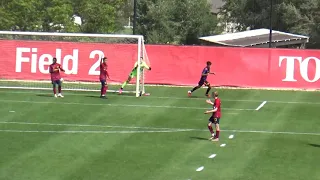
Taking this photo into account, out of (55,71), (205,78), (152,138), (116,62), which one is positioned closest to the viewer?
(152,138)

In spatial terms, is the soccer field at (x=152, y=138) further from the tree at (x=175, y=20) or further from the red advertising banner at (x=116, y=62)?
the tree at (x=175, y=20)

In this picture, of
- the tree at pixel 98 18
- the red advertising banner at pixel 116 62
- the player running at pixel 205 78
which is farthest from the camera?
the tree at pixel 98 18

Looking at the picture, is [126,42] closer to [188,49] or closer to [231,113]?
[188,49]

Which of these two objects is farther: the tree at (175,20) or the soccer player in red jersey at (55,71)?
the tree at (175,20)

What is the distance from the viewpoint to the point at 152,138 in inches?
908

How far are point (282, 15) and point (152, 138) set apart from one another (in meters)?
39.6

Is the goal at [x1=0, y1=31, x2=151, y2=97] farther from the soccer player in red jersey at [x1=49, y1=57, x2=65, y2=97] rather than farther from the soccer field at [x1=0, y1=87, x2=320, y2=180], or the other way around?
the soccer player in red jersey at [x1=49, y1=57, x2=65, y2=97]

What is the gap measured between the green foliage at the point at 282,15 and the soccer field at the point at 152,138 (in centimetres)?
2488

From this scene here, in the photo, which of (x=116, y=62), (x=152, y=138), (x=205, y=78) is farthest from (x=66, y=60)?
(x=152, y=138)

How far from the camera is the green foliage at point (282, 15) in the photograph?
58.1 metres

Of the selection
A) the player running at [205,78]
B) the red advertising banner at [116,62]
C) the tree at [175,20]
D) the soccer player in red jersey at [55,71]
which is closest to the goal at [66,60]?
the red advertising banner at [116,62]

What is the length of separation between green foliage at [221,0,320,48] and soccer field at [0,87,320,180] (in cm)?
2488

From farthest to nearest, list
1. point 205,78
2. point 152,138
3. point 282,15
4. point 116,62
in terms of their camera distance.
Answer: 1. point 282,15
2. point 116,62
3. point 205,78
4. point 152,138

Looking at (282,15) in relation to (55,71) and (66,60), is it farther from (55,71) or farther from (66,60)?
(55,71)
